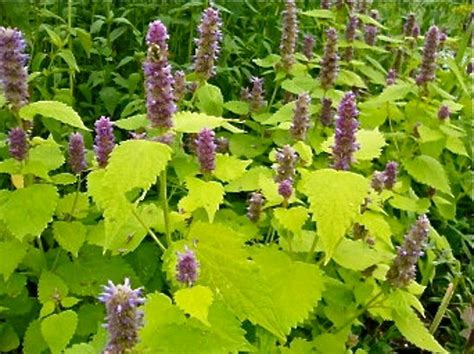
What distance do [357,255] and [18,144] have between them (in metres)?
1.02

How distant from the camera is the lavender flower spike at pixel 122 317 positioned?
1199 millimetres

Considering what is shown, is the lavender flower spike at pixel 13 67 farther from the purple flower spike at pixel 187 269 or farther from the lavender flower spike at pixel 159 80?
the purple flower spike at pixel 187 269

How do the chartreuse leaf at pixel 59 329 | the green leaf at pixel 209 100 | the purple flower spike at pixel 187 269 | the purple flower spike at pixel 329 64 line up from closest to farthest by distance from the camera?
1. the purple flower spike at pixel 187 269
2. the chartreuse leaf at pixel 59 329
3. the green leaf at pixel 209 100
4. the purple flower spike at pixel 329 64

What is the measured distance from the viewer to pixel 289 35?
3061 millimetres

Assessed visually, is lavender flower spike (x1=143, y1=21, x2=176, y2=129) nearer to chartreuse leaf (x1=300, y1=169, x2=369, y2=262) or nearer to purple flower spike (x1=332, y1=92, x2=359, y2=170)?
chartreuse leaf (x1=300, y1=169, x2=369, y2=262)

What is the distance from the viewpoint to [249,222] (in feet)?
7.47

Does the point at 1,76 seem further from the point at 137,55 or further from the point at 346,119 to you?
the point at 137,55

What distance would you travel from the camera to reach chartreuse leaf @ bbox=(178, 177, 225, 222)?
1.80m

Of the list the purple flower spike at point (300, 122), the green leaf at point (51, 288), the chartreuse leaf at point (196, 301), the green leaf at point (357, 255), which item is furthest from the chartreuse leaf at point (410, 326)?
the green leaf at point (51, 288)

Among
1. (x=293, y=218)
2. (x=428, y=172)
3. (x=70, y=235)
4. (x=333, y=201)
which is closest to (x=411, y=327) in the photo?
(x=293, y=218)

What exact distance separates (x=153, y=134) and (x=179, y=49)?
2.02 metres

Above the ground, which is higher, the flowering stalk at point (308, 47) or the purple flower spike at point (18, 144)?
the purple flower spike at point (18, 144)

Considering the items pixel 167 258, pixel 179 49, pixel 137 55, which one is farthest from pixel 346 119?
pixel 179 49

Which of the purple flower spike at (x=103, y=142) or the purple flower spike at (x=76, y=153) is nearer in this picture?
the purple flower spike at (x=103, y=142)
